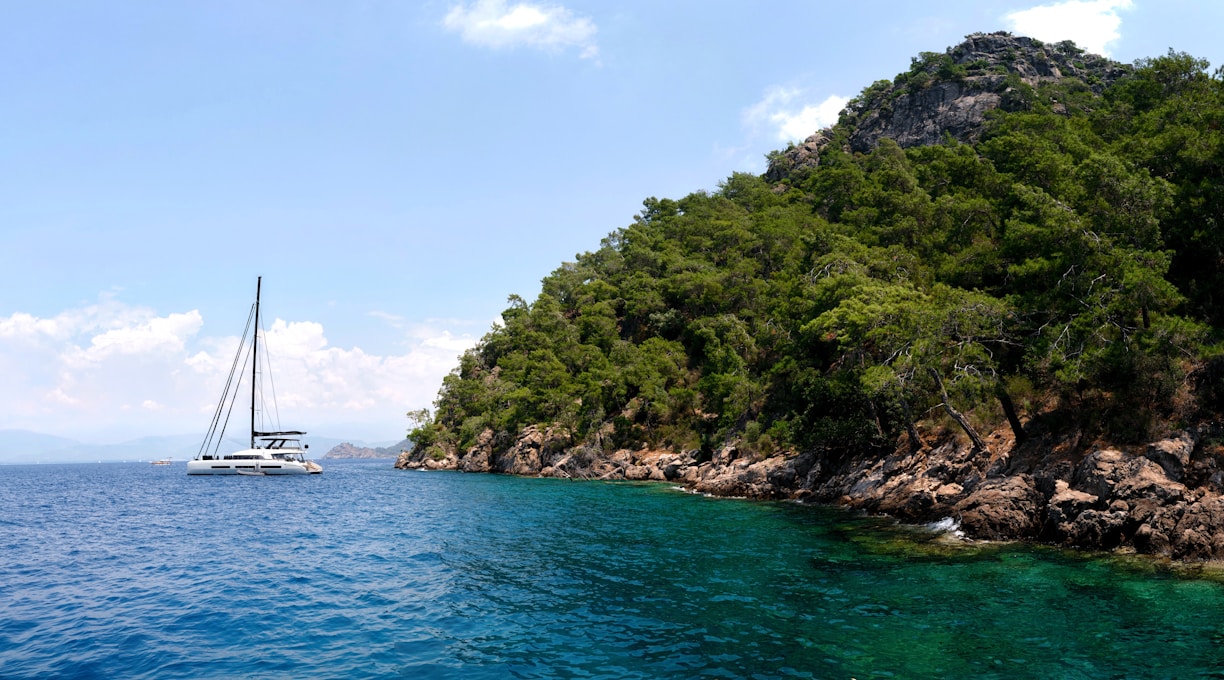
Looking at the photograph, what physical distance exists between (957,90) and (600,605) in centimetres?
12785

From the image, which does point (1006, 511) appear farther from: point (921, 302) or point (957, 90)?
point (957, 90)

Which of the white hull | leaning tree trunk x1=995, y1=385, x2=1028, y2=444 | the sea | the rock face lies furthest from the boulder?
the rock face

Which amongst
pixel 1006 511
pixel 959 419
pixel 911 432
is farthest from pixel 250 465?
pixel 1006 511

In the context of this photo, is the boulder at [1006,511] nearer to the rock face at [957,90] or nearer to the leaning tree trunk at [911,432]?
the leaning tree trunk at [911,432]

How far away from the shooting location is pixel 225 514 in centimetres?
4388

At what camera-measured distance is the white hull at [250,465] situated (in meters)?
84.6

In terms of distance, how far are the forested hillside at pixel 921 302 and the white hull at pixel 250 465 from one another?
23109mm

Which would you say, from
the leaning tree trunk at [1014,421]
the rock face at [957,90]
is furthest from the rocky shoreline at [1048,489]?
the rock face at [957,90]

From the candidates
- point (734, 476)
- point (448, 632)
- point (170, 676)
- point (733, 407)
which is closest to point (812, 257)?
point (733, 407)

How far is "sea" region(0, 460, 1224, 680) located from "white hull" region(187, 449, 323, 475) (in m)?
50.3

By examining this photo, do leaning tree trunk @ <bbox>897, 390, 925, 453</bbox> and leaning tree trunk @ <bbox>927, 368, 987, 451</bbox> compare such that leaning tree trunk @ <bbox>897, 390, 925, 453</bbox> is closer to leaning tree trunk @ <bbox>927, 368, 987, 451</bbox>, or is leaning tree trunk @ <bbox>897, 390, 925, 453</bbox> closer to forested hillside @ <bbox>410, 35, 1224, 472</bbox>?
forested hillside @ <bbox>410, 35, 1224, 472</bbox>

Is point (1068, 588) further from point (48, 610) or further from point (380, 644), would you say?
point (48, 610)

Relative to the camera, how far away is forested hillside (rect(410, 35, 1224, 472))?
1168 inches

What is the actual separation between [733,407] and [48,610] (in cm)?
5109
